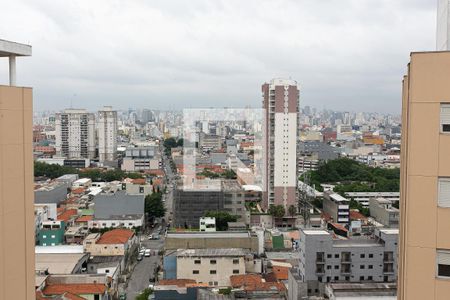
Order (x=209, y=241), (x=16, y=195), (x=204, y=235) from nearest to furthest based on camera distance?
1. (x=16, y=195)
2. (x=209, y=241)
3. (x=204, y=235)

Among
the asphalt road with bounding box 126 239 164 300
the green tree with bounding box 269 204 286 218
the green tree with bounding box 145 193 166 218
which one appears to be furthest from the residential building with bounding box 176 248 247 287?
the green tree with bounding box 145 193 166 218

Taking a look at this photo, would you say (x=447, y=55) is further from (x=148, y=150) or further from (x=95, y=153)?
(x=95, y=153)

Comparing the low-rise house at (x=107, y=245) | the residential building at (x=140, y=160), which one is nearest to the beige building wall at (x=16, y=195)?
the low-rise house at (x=107, y=245)

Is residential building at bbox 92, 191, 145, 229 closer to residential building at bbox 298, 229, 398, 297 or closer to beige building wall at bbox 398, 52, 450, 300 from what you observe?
residential building at bbox 298, 229, 398, 297

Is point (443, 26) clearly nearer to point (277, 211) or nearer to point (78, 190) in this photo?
point (277, 211)

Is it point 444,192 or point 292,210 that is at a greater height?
point 444,192

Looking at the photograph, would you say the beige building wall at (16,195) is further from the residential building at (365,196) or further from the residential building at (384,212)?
the residential building at (365,196)

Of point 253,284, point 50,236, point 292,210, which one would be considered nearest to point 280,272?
point 253,284
